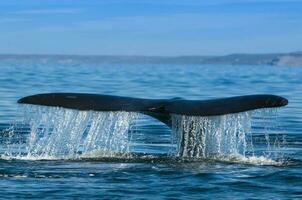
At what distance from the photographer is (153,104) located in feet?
30.0

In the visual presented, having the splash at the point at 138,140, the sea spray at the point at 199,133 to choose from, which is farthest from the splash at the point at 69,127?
the sea spray at the point at 199,133

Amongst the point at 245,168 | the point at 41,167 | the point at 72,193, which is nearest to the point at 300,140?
the point at 245,168

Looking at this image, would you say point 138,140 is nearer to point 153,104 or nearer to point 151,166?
point 151,166

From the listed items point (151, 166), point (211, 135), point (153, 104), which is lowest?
point (151, 166)

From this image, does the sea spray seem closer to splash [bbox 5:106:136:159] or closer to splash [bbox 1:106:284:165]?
splash [bbox 1:106:284:165]

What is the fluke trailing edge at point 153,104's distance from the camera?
28.4 feet

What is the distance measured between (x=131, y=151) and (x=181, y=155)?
2339mm

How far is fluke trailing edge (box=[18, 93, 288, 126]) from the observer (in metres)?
8.66

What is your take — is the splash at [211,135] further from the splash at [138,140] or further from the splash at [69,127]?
the splash at [69,127]

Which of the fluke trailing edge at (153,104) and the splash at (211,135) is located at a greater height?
the fluke trailing edge at (153,104)

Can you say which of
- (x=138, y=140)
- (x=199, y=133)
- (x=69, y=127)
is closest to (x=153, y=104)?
(x=199, y=133)

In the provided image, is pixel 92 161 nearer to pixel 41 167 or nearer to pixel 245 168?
pixel 41 167

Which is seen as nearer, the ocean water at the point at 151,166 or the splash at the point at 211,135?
the ocean water at the point at 151,166

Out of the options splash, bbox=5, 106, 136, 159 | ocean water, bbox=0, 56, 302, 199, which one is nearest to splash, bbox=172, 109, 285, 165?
ocean water, bbox=0, 56, 302, 199
